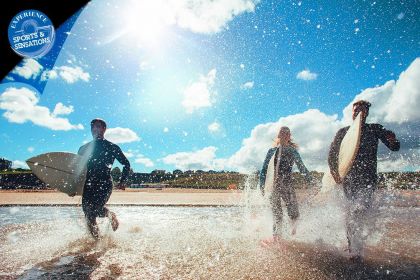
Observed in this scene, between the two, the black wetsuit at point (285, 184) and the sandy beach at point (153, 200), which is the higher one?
the black wetsuit at point (285, 184)

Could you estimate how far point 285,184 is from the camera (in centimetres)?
523

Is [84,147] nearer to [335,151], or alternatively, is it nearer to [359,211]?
[335,151]

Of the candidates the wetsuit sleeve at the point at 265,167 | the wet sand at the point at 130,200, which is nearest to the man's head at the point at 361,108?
the wetsuit sleeve at the point at 265,167

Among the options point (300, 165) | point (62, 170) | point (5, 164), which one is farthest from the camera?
point (5, 164)

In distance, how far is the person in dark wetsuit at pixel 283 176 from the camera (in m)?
5.16

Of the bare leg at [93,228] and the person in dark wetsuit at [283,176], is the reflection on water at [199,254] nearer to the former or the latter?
the bare leg at [93,228]

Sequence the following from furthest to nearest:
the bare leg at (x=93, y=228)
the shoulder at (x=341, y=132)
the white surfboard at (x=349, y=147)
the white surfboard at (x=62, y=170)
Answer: the white surfboard at (x=62, y=170) → the bare leg at (x=93, y=228) → the shoulder at (x=341, y=132) → the white surfboard at (x=349, y=147)

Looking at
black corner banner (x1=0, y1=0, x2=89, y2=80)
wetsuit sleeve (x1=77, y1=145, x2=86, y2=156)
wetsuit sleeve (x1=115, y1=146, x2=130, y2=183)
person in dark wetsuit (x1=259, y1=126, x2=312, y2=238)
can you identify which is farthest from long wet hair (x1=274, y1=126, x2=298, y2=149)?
black corner banner (x1=0, y1=0, x2=89, y2=80)

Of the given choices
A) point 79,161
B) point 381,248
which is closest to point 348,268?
point 381,248

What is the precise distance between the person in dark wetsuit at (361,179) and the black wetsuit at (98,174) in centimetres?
369

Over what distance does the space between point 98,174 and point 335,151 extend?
3.93 meters

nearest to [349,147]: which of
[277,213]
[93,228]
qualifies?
[277,213]

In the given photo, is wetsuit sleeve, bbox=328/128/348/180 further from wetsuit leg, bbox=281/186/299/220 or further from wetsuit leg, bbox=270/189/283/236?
wetsuit leg, bbox=270/189/283/236

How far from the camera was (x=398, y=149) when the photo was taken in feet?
14.3
